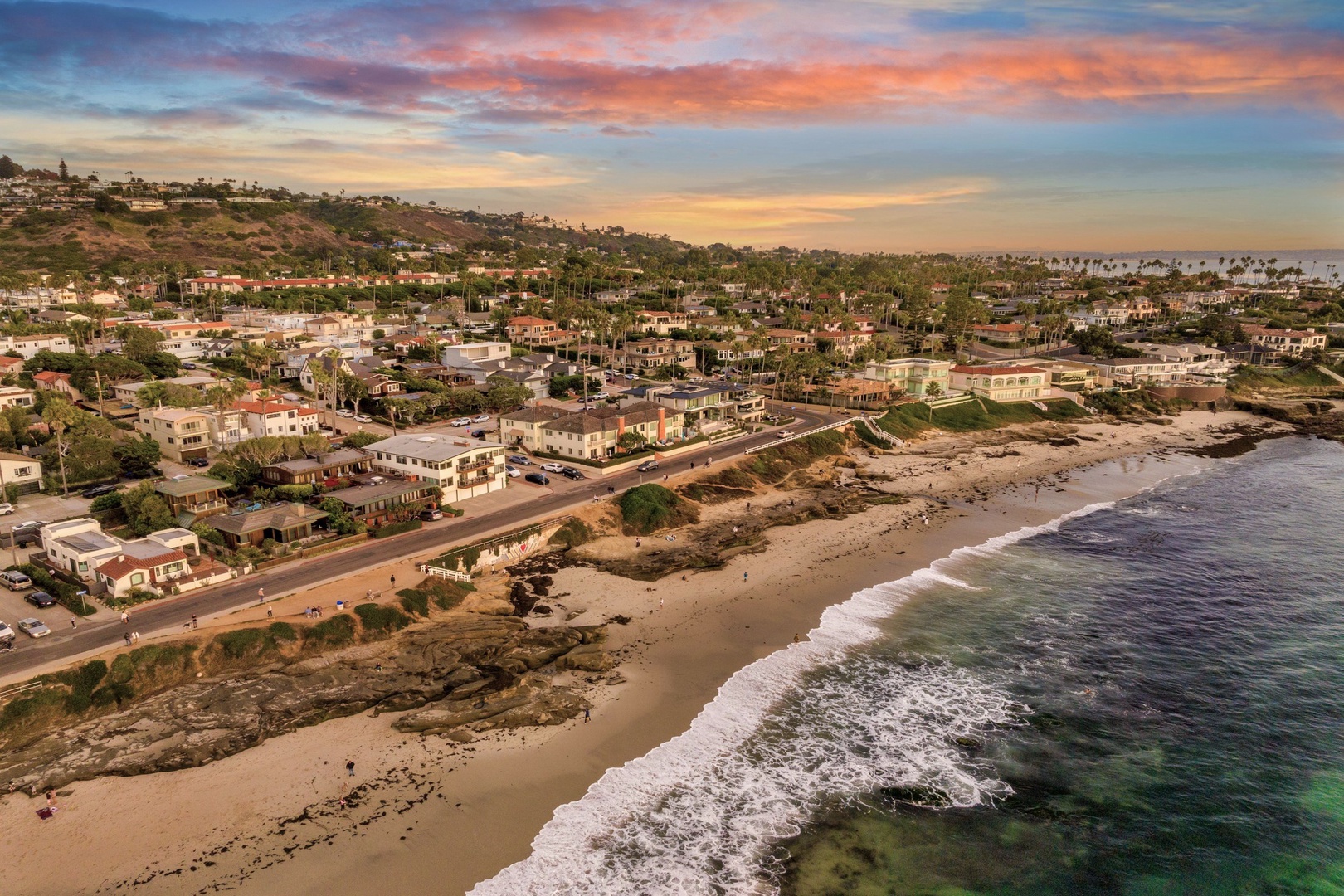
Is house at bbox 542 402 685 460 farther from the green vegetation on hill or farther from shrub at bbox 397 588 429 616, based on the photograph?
the green vegetation on hill

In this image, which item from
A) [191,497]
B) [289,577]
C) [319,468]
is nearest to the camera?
[289,577]

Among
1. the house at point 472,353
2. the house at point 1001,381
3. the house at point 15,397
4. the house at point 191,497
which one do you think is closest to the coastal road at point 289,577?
the house at point 191,497

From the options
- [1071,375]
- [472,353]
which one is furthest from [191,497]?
[1071,375]

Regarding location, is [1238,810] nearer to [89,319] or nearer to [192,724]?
[192,724]

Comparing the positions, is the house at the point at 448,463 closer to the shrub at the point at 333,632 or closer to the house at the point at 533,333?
the shrub at the point at 333,632

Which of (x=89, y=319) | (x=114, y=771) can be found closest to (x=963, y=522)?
(x=114, y=771)

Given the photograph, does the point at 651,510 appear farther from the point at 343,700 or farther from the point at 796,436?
the point at 343,700
